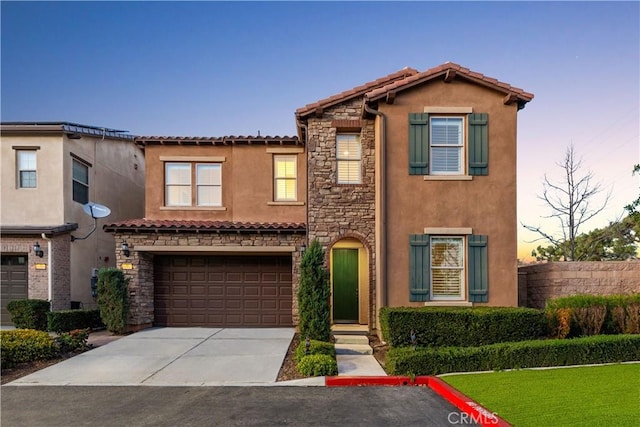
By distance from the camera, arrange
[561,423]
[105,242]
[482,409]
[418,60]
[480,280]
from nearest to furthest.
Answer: [561,423] → [482,409] → [480,280] → [418,60] → [105,242]

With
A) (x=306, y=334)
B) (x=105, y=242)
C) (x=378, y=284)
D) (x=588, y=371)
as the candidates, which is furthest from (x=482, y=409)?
(x=105, y=242)

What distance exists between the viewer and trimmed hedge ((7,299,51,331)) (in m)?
12.0

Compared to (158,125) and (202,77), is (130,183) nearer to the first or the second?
(158,125)

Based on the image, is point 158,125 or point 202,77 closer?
point 202,77

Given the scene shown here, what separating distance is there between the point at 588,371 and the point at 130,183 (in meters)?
17.5

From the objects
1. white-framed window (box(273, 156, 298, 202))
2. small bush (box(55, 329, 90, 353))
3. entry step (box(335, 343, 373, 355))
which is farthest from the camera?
white-framed window (box(273, 156, 298, 202))

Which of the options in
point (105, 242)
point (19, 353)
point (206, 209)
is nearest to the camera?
point (19, 353)

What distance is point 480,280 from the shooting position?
1035 cm

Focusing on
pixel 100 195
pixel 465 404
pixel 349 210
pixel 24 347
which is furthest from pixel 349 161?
pixel 100 195

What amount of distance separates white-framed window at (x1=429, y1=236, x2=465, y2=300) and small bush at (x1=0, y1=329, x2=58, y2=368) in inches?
374

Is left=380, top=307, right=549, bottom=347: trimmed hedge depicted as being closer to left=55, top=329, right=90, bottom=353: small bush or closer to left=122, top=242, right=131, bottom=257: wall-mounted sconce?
left=55, top=329, right=90, bottom=353: small bush

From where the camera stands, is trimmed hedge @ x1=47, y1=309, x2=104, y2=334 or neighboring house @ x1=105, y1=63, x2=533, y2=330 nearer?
neighboring house @ x1=105, y1=63, x2=533, y2=330

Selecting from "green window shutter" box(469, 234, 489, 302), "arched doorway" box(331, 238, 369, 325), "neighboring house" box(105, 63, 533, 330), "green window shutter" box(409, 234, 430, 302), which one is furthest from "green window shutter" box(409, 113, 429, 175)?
"arched doorway" box(331, 238, 369, 325)

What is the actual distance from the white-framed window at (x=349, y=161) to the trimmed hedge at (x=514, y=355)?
526cm
